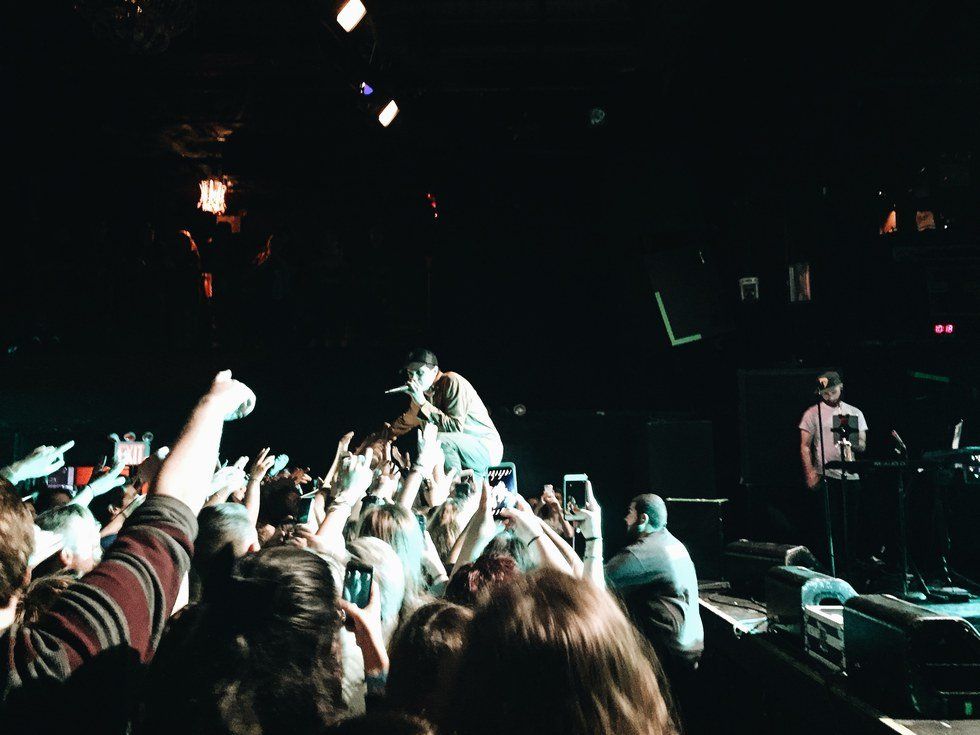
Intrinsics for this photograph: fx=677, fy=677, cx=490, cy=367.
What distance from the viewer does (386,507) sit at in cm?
259

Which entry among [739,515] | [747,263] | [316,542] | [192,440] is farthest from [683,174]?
[192,440]

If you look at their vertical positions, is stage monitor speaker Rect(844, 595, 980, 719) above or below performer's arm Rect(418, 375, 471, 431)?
below

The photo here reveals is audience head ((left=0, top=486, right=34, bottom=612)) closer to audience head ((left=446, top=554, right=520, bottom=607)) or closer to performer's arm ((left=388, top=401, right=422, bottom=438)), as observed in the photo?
audience head ((left=446, top=554, right=520, bottom=607))

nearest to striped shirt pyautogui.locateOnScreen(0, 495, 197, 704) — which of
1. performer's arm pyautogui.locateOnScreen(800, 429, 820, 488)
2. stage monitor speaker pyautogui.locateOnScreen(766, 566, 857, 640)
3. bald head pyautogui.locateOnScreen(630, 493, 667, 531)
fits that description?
bald head pyautogui.locateOnScreen(630, 493, 667, 531)

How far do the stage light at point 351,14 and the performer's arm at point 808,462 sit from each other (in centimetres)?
513

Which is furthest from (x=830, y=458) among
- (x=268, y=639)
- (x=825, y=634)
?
(x=268, y=639)

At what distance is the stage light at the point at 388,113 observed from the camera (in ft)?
19.7

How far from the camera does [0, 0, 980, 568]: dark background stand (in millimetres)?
6180

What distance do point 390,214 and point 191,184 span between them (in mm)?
2971

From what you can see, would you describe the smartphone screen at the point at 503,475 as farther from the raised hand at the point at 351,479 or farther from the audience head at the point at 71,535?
the audience head at the point at 71,535

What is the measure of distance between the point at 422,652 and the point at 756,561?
16.5 feet

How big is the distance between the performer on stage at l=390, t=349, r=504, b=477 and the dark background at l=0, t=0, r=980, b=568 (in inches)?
90.5

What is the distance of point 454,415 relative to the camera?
520 cm

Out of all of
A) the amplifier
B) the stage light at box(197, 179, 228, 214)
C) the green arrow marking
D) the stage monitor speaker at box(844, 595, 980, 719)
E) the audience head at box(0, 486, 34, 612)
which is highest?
the stage light at box(197, 179, 228, 214)
